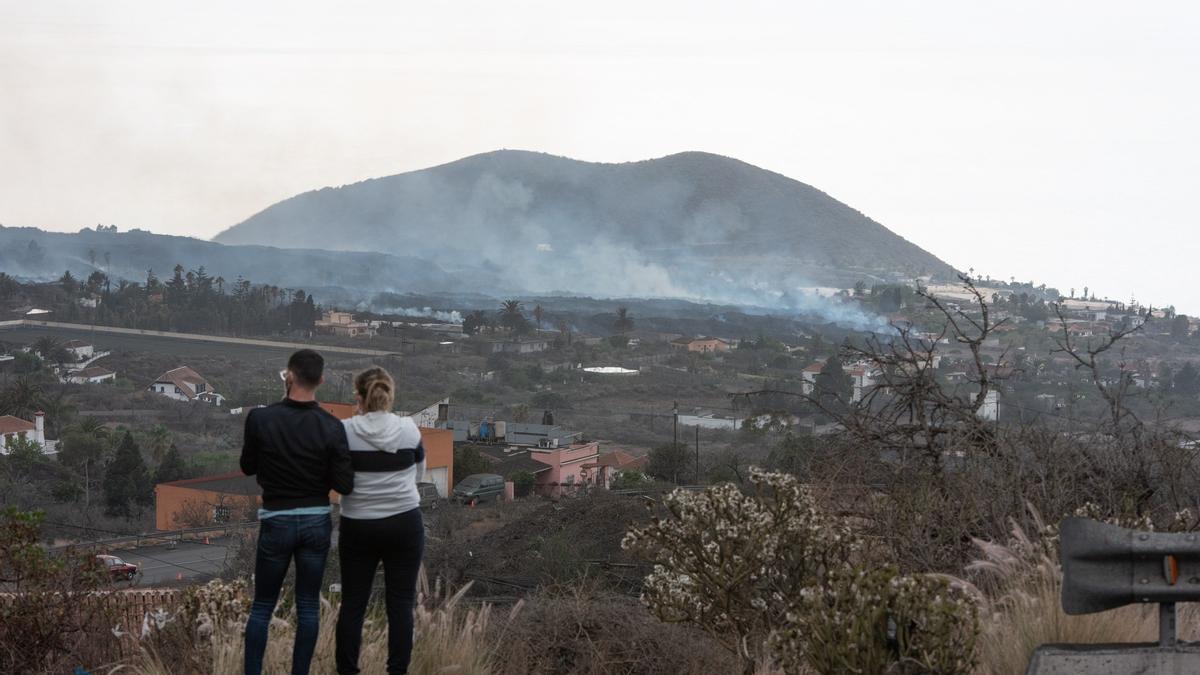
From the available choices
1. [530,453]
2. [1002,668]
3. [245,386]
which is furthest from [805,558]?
[245,386]

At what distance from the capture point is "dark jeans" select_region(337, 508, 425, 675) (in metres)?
5.38

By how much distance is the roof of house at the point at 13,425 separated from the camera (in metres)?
70.1

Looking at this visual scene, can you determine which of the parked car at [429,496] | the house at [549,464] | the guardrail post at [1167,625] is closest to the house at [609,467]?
the house at [549,464]

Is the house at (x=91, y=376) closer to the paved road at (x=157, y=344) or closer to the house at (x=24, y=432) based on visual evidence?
the paved road at (x=157, y=344)

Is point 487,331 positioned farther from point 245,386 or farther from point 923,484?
point 923,484

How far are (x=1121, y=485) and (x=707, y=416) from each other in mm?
86803

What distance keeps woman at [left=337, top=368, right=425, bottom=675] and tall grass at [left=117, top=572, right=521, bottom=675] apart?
23cm

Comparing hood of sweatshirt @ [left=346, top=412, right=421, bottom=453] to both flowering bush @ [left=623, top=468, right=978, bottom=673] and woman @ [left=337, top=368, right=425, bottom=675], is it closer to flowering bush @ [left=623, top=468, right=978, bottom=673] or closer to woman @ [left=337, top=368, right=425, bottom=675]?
woman @ [left=337, top=368, right=425, bottom=675]

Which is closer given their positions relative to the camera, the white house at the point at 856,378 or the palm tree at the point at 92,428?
the white house at the point at 856,378

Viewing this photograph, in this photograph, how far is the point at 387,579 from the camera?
5402 mm

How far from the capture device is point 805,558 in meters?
7.06

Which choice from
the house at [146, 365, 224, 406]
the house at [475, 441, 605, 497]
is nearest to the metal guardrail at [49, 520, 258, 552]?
the house at [475, 441, 605, 497]

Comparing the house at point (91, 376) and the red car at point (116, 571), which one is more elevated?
the red car at point (116, 571)

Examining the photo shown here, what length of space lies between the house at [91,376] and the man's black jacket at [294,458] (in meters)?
112
